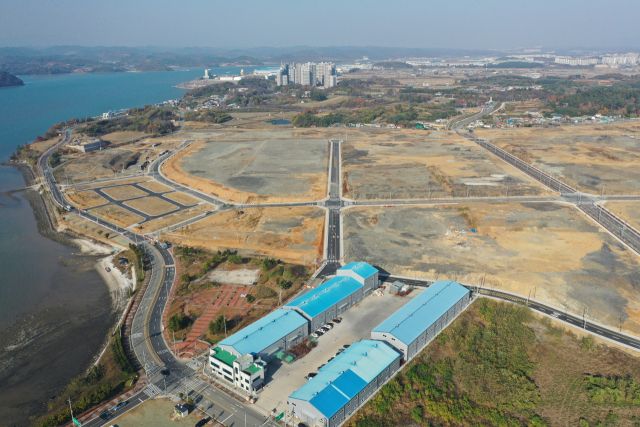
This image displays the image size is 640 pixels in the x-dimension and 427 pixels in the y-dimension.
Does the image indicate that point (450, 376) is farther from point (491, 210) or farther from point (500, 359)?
point (491, 210)

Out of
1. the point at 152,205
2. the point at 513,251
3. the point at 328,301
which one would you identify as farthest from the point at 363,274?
the point at 152,205

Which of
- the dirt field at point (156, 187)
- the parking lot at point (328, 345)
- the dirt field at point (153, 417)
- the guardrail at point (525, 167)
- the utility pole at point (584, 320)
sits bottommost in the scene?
the dirt field at point (153, 417)

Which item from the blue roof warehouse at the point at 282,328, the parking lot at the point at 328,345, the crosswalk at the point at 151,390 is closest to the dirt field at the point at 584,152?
the parking lot at the point at 328,345

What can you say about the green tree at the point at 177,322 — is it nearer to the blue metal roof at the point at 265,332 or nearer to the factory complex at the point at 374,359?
the blue metal roof at the point at 265,332

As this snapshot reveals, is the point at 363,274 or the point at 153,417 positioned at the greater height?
the point at 363,274

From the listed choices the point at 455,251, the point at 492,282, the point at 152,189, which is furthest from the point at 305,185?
the point at 492,282

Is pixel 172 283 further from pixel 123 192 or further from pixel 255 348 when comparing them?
pixel 123 192
